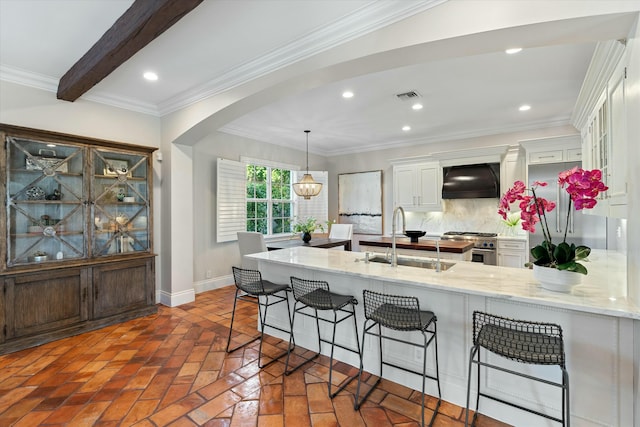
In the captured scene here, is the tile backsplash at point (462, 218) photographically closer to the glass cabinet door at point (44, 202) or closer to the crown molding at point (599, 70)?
the crown molding at point (599, 70)

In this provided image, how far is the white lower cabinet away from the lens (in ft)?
15.1

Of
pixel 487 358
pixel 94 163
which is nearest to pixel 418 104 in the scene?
pixel 487 358

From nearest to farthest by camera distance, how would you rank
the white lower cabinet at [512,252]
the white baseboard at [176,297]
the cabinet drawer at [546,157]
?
the white baseboard at [176,297]
the cabinet drawer at [546,157]
the white lower cabinet at [512,252]

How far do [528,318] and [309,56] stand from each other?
2.43 metres

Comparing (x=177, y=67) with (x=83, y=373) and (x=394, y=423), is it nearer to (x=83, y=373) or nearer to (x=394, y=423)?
(x=83, y=373)

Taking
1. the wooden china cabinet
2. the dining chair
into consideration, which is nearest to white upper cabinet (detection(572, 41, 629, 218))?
the dining chair

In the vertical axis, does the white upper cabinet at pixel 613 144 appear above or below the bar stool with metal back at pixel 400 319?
above

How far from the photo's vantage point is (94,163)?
338 centimetres

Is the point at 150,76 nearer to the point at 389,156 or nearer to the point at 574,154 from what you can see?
the point at 389,156

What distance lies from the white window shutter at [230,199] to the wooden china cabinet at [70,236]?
117 centimetres

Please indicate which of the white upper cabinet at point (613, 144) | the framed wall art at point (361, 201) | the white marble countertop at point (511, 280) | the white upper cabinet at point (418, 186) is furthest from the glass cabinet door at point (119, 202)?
the white upper cabinet at point (613, 144)

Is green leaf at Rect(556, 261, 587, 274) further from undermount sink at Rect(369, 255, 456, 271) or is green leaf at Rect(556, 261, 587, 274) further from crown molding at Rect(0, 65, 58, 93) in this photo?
crown molding at Rect(0, 65, 58, 93)

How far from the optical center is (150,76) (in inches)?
123

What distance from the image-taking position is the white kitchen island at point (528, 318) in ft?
→ 5.13
